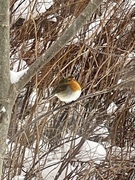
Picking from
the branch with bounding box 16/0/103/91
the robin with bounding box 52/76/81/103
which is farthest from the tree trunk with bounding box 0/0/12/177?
the robin with bounding box 52/76/81/103

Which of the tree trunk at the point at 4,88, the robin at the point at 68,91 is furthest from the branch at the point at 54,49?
the robin at the point at 68,91

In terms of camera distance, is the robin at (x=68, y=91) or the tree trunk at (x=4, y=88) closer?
the tree trunk at (x=4, y=88)

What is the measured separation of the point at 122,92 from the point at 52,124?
534 mm

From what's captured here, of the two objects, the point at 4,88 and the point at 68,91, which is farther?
the point at 68,91

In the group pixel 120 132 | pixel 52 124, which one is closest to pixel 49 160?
pixel 52 124

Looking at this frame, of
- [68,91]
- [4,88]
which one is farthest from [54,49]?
[68,91]

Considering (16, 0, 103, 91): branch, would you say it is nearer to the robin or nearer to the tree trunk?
the tree trunk

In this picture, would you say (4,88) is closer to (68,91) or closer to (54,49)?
(54,49)

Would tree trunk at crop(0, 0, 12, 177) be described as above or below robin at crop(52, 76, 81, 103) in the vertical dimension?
below

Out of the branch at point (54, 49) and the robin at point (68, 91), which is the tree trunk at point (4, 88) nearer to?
the branch at point (54, 49)

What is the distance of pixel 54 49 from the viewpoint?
71 cm

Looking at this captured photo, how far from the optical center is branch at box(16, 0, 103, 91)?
2.31 ft

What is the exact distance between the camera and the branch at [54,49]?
2.31ft

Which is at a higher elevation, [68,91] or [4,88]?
[68,91]
